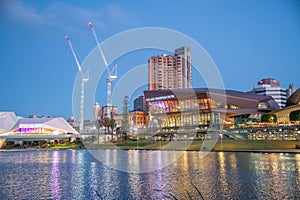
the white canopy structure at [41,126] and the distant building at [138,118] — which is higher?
the distant building at [138,118]

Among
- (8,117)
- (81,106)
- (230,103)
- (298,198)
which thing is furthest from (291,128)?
(81,106)

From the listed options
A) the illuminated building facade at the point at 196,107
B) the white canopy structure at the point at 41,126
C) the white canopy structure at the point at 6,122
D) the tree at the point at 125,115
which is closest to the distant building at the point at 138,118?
the illuminated building facade at the point at 196,107

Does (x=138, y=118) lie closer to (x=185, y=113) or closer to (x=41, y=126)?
(x=185, y=113)

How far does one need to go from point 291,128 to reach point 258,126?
786 centimetres

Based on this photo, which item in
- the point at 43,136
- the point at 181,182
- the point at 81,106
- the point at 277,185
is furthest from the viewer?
the point at 81,106

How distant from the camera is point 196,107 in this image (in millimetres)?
108750

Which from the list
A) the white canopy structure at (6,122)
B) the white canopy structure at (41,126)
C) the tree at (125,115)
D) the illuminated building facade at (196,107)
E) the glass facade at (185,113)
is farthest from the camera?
the white canopy structure at (6,122)

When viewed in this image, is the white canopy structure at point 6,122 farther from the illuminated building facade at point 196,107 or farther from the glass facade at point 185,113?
the glass facade at point 185,113

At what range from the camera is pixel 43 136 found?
10131 centimetres

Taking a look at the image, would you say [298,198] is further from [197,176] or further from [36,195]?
[36,195]

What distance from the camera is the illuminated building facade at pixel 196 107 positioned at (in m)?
107

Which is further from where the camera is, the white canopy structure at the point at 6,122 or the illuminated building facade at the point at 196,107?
the white canopy structure at the point at 6,122

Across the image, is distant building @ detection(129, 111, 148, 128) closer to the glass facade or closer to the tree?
the glass facade

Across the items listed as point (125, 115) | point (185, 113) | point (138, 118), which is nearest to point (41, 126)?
point (125, 115)
